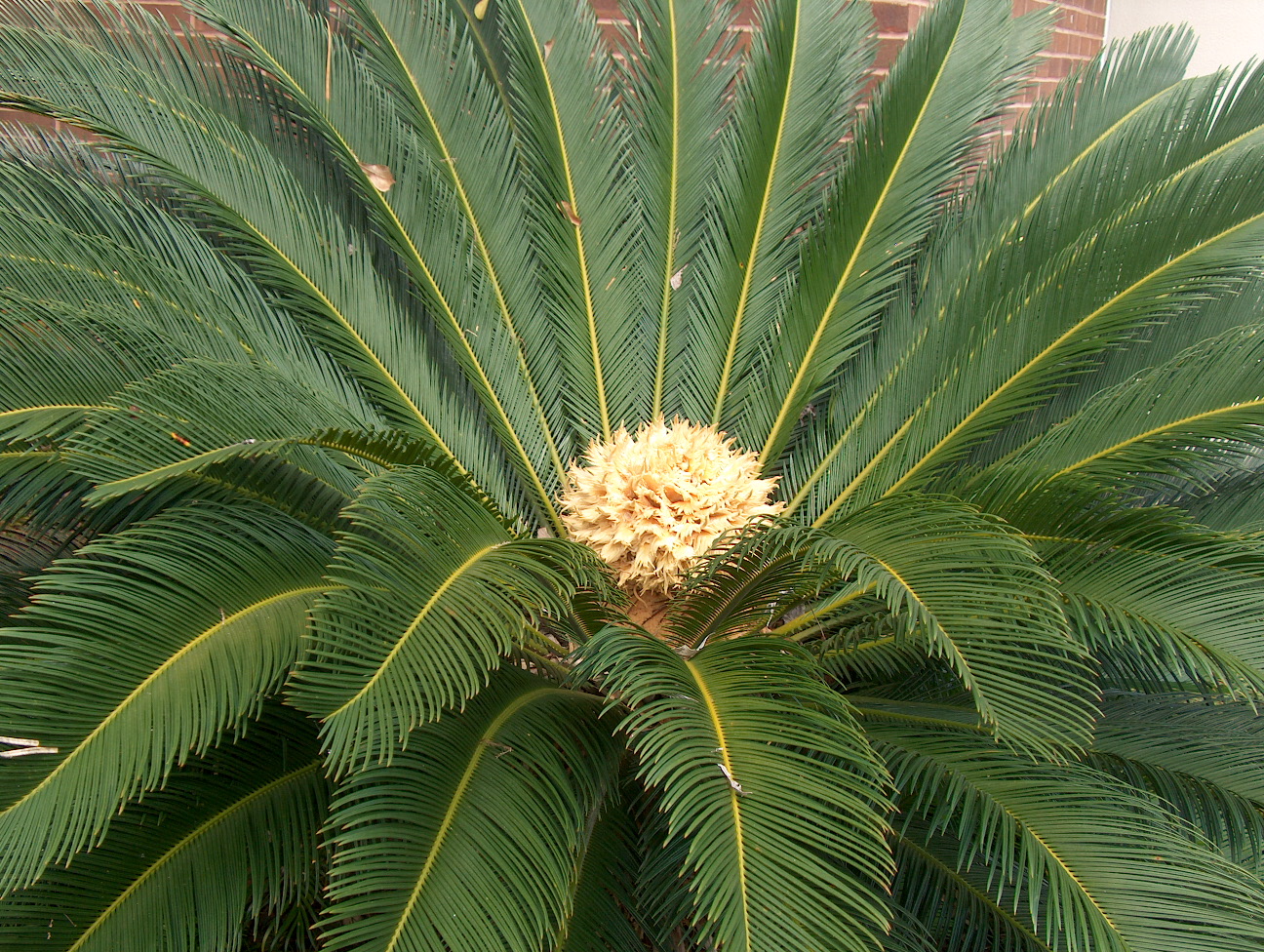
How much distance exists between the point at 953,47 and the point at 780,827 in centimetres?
206

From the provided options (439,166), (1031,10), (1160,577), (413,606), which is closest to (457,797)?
(413,606)

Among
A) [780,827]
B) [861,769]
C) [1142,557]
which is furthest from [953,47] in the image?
[780,827]

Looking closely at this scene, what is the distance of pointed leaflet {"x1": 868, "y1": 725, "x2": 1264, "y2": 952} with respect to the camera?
4.79ft

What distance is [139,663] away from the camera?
1.38 meters

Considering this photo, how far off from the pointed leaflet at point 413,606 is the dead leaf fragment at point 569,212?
3.85 ft

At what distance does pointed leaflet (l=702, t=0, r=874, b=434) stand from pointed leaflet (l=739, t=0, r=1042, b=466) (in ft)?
0.41

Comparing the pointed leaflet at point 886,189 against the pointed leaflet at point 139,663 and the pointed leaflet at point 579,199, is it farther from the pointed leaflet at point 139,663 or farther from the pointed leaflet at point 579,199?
the pointed leaflet at point 139,663

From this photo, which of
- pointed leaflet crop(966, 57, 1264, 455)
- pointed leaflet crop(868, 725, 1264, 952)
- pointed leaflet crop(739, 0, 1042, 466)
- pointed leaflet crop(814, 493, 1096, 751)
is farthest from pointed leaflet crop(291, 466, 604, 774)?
pointed leaflet crop(966, 57, 1264, 455)

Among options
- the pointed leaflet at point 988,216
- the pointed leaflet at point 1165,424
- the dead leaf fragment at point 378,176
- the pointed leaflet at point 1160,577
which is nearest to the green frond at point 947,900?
the pointed leaflet at point 1160,577

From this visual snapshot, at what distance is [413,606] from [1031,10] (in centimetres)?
330

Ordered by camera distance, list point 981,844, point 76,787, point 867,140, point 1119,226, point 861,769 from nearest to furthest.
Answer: point 76,787
point 861,769
point 981,844
point 1119,226
point 867,140

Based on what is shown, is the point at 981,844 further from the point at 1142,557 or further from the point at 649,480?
the point at 649,480

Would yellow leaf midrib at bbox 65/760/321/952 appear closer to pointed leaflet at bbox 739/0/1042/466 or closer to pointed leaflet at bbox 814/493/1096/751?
pointed leaflet at bbox 814/493/1096/751

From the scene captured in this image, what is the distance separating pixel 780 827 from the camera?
1.32 metres
